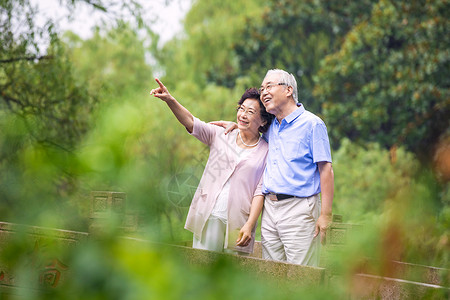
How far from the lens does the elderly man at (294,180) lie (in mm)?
3127

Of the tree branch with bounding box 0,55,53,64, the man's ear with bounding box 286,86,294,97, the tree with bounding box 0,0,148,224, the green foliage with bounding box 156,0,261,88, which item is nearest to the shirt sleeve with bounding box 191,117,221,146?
the man's ear with bounding box 286,86,294,97

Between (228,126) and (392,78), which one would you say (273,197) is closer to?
(228,126)

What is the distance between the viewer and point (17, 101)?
27.5ft

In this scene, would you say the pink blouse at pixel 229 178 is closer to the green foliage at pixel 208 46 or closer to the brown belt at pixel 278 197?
the brown belt at pixel 278 197

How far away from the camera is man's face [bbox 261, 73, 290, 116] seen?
319cm

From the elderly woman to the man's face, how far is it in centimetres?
15

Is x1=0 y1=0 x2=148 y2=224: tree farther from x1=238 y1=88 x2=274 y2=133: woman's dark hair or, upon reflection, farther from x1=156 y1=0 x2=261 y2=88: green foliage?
x1=156 y1=0 x2=261 y2=88: green foliage

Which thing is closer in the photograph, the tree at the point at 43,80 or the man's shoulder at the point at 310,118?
the man's shoulder at the point at 310,118

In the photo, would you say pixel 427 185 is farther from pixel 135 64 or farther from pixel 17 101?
pixel 135 64

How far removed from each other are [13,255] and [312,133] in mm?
2428

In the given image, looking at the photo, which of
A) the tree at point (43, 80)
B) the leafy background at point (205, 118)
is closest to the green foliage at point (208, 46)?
the leafy background at point (205, 118)

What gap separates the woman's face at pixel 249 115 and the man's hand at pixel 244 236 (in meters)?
0.50

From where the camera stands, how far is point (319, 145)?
3117 millimetres

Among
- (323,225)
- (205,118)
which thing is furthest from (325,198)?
(205,118)
